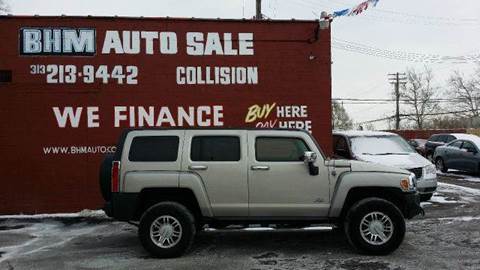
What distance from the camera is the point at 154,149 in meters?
8.09

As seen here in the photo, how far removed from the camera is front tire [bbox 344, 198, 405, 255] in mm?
7840

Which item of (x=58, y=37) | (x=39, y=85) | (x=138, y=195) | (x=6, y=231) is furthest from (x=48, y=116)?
(x=138, y=195)

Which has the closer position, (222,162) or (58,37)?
(222,162)

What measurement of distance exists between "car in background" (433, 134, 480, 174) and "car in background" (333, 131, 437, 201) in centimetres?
728

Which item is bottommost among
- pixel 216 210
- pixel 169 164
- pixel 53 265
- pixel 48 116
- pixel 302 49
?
pixel 53 265

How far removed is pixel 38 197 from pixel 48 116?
5.77ft

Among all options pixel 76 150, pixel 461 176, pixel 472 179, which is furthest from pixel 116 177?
pixel 461 176

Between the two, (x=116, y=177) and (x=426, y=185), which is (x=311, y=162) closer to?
(x=116, y=177)

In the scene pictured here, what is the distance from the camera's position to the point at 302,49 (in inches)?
508

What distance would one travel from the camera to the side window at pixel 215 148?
809cm

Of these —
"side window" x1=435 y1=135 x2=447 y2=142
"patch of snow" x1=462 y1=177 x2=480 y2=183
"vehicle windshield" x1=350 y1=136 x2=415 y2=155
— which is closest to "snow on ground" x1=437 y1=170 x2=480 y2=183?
"patch of snow" x1=462 y1=177 x2=480 y2=183

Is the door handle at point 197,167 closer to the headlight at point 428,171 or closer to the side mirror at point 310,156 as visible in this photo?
the side mirror at point 310,156

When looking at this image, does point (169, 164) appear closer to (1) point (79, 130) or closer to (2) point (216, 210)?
(2) point (216, 210)

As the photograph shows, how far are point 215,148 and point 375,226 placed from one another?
8.15 feet
